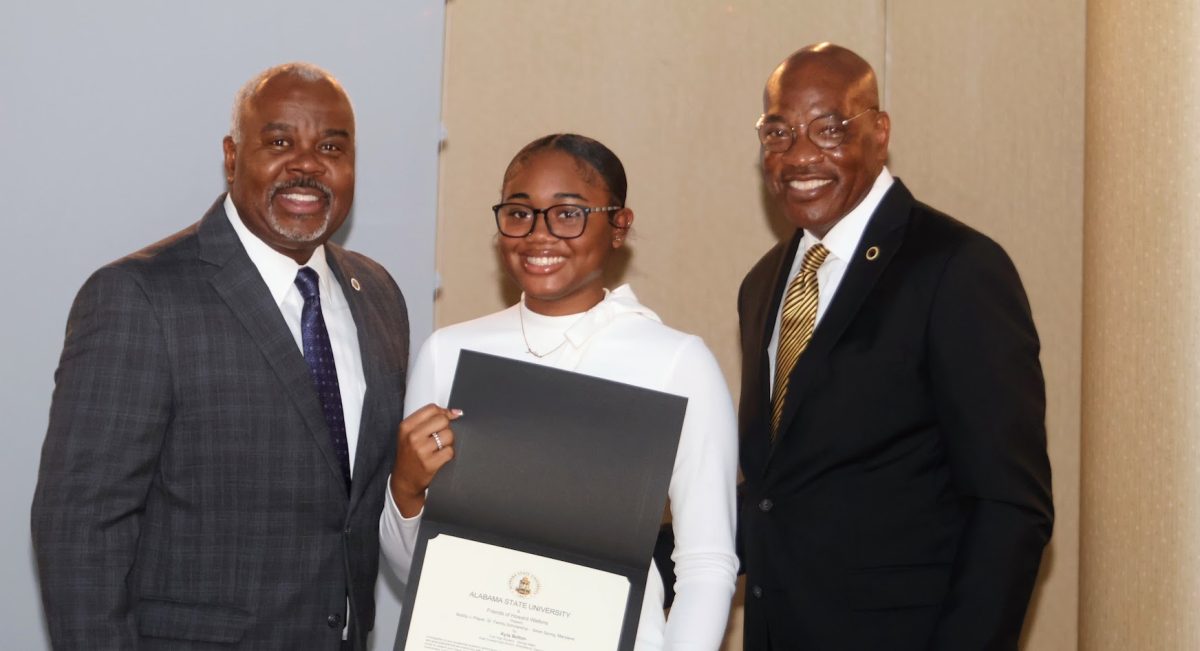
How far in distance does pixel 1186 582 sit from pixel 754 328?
1.19m

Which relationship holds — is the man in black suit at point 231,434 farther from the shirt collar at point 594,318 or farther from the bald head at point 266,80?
the shirt collar at point 594,318

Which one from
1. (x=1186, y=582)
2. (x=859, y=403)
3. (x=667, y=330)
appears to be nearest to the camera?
(x=667, y=330)

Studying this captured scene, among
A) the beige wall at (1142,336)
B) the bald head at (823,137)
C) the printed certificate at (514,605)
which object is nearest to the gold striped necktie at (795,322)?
the bald head at (823,137)

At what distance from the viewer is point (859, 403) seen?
2.68 metres

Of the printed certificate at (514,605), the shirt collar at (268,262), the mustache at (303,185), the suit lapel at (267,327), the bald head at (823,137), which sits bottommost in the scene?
the printed certificate at (514,605)

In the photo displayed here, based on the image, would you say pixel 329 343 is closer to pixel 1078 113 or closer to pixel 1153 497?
pixel 1153 497

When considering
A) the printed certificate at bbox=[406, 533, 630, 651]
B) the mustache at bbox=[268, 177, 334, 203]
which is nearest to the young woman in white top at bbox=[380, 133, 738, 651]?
the printed certificate at bbox=[406, 533, 630, 651]

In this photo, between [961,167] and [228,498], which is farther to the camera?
[961,167]

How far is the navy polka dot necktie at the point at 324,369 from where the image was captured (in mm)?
2711

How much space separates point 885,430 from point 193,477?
4.79 feet

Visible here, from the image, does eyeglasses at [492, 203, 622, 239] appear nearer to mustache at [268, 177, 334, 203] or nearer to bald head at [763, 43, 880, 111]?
mustache at [268, 177, 334, 203]

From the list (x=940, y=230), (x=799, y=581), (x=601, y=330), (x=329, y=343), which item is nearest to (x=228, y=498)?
(x=329, y=343)

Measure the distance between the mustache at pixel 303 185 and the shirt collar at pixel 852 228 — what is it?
116 centimetres

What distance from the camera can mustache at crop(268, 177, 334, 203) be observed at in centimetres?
279
